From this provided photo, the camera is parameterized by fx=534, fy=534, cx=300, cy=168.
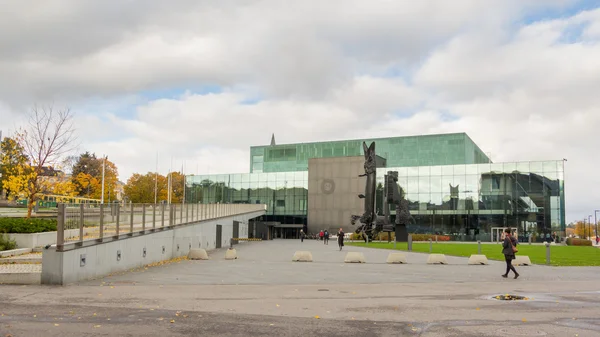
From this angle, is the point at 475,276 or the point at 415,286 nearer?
the point at 415,286

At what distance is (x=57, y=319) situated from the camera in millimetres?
9727

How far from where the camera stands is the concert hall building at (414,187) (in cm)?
7131

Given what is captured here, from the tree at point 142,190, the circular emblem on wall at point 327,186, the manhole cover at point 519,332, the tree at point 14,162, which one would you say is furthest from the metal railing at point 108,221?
the tree at point 142,190

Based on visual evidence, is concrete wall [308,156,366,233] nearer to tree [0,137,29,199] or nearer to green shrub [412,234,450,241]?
green shrub [412,234,450,241]

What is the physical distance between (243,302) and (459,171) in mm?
67613

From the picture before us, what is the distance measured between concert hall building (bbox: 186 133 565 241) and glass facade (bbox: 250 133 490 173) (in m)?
0.16

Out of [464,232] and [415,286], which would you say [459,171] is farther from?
[415,286]

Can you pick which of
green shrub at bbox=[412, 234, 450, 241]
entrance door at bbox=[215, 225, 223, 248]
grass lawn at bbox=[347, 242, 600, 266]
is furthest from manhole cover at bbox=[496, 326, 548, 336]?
green shrub at bbox=[412, 234, 450, 241]

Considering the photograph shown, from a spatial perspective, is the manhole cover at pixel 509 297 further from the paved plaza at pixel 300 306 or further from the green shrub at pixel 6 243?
the green shrub at pixel 6 243

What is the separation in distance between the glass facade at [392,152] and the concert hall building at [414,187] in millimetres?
164

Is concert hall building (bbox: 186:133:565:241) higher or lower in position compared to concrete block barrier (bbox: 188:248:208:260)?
higher

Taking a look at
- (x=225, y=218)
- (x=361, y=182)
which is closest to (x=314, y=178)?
(x=361, y=182)

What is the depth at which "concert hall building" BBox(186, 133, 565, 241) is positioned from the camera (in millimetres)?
71312

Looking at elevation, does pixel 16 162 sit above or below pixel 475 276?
above
